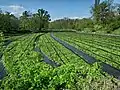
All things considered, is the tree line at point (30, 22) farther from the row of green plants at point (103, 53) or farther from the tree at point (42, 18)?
the row of green plants at point (103, 53)

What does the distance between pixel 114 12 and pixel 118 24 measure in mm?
18830

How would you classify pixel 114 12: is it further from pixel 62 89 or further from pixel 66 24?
pixel 62 89

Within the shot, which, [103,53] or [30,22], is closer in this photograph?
[103,53]

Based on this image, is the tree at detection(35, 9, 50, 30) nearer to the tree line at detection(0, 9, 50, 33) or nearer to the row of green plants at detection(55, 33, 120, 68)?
the tree line at detection(0, 9, 50, 33)

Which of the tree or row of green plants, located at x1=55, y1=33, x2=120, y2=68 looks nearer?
row of green plants, located at x1=55, y1=33, x2=120, y2=68

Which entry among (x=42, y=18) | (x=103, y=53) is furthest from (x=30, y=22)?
(x=103, y=53)

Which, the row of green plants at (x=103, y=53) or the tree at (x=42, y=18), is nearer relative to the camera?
the row of green plants at (x=103, y=53)

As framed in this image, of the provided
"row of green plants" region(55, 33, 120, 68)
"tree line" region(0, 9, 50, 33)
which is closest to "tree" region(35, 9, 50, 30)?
"tree line" region(0, 9, 50, 33)

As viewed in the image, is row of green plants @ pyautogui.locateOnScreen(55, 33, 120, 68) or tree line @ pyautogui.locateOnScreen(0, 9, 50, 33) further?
tree line @ pyautogui.locateOnScreen(0, 9, 50, 33)

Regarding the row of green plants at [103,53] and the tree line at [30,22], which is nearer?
the row of green plants at [103,53]

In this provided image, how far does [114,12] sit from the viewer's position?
321 feet

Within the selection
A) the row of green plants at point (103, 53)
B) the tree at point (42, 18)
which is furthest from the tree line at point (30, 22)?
the row of green plants at point (103, 53)

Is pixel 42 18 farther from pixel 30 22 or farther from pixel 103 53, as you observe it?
pixel 103 53

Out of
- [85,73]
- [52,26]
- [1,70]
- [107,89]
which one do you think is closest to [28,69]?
[85,73]
